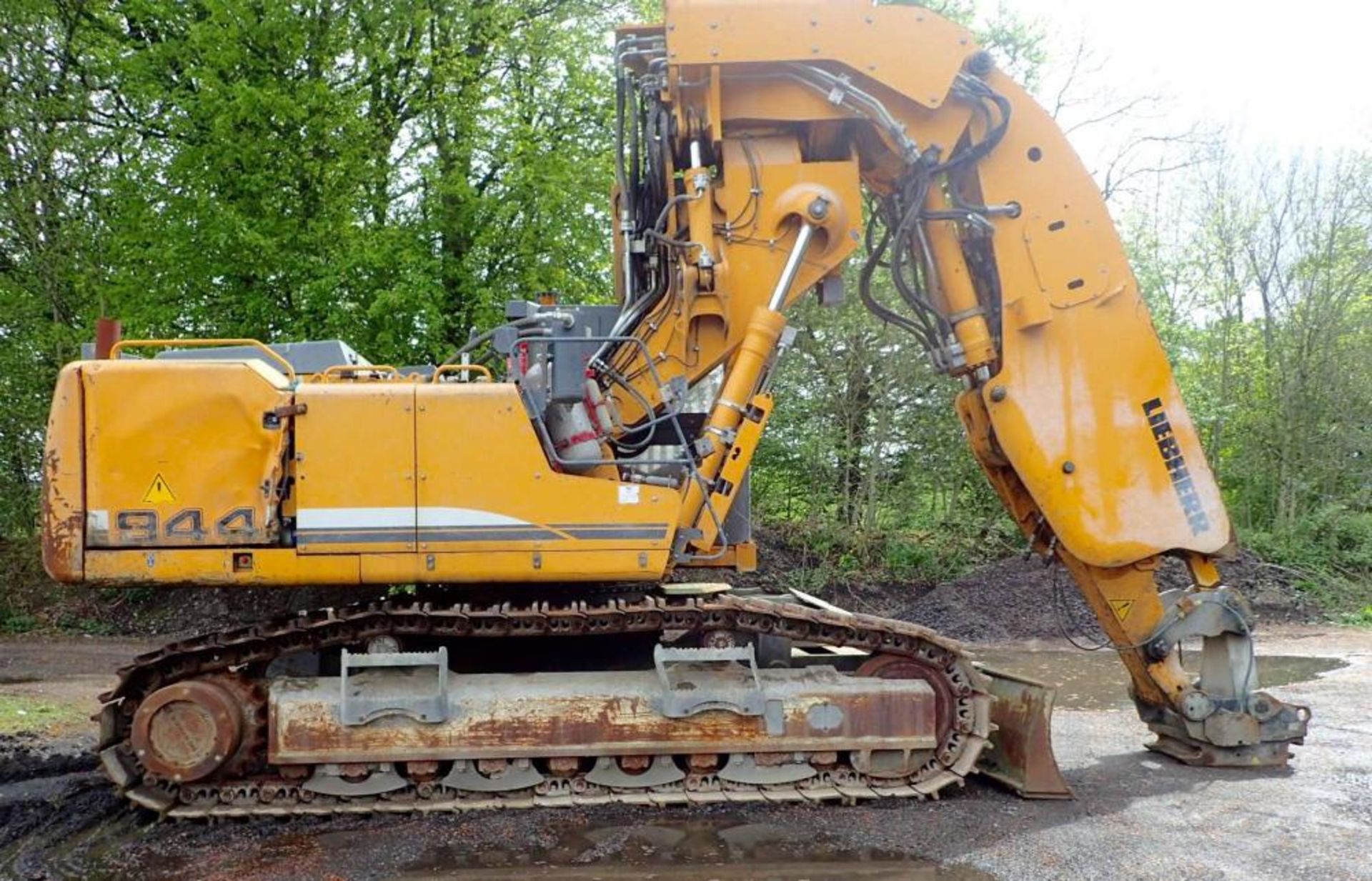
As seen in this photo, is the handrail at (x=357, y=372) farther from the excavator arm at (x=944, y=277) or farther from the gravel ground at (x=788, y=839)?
the gravel ground at (x=788, y=839)

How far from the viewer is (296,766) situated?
522cm

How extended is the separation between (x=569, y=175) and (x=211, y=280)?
4.82m

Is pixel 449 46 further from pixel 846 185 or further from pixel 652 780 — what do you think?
pixel 652 780

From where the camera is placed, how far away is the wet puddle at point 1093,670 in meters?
8.95

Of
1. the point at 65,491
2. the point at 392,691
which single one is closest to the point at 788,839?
the point at 392,691

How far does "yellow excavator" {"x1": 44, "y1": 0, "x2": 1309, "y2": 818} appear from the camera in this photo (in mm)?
5156

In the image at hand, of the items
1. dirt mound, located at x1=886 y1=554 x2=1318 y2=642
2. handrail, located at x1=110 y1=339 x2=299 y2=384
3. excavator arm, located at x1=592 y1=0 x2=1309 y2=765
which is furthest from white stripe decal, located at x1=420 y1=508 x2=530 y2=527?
dirt mound, located at x1=886 y1=554 x2=1318 y2=642

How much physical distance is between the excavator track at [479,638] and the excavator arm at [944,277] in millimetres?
673

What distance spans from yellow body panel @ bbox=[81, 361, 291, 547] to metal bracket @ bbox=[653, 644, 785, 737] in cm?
216

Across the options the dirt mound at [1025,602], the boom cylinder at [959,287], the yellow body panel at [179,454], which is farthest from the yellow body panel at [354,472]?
the dirt mound at [1025,602]

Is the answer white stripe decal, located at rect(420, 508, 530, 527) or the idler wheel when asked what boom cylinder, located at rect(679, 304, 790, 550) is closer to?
white stripe decal, located at rect(420, 508, 530, 527)

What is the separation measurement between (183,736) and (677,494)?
2797mm

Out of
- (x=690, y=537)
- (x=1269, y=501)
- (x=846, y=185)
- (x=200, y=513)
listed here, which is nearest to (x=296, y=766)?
(x=200, y=513)

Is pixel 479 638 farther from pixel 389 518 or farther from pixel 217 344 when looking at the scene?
pixel 217 344
